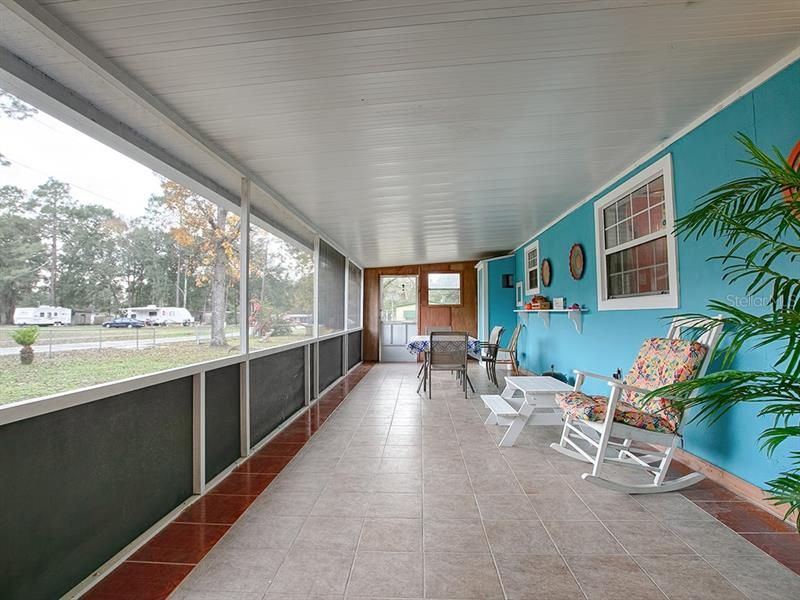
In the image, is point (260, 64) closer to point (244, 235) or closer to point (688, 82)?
point (244, 235)

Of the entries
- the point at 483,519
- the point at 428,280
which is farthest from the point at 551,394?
the point at 428,280

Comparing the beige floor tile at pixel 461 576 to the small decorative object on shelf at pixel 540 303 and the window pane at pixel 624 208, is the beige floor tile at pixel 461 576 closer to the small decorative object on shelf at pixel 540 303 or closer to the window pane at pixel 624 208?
the window pane at pixel 624 208

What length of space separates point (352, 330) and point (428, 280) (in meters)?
2.40

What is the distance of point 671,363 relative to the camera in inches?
97.6

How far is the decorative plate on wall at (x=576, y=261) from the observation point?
14.5ft

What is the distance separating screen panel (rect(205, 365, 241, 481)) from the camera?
2.44 metres

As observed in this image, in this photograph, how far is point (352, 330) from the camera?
7.47 meters

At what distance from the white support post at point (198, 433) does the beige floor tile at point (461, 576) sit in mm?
1433

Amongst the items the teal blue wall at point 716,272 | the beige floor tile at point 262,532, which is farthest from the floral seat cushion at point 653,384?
the beige floor tile at point 262,532

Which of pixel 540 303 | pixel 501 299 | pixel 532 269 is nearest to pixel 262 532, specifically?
pixel 540 303

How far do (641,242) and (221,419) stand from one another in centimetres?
356

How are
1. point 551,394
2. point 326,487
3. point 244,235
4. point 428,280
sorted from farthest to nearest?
1. point 428,280
2. point 551,394
3. point 244,235
4. point 326,487

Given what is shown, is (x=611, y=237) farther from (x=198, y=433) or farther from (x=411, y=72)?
(x=198, y=433)

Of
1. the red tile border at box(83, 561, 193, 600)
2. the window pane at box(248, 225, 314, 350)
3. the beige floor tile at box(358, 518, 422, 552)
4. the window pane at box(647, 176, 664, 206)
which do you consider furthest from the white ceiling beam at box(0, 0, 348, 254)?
the window pane at box(647, 176, 664, 206)
